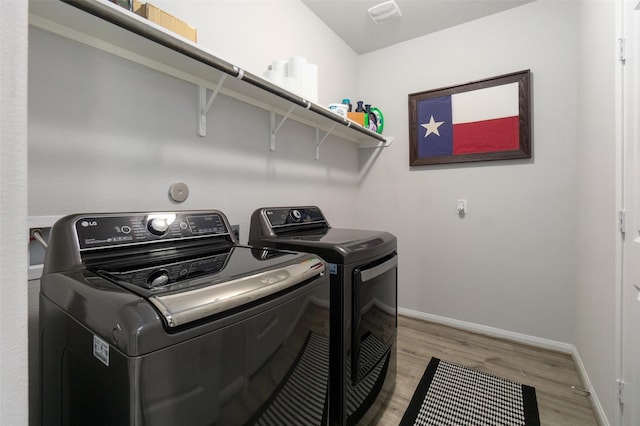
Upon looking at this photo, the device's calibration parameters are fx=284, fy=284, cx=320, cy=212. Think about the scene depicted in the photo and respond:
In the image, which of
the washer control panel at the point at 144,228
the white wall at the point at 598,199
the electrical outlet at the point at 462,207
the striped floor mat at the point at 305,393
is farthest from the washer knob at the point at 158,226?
the electrical outlet at the point at 462,207

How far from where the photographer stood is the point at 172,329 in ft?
1.87

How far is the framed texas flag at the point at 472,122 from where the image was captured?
89.8 inches

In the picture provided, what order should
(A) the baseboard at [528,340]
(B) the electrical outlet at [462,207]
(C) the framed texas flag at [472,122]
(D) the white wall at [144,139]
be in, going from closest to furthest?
(D) the white wall at [144,139]
(A) the baseboard at [528,340]
(C) the framed texas flag at [472,122]
(B) the electrical outlet at [462,207]

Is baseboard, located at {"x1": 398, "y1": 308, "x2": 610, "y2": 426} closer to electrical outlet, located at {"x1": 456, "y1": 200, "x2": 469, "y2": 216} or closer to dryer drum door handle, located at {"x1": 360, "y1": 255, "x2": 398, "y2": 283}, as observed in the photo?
electrical outlet, located at {"x1": 456, "y1": 200, "x2": 469, "y2": 216}

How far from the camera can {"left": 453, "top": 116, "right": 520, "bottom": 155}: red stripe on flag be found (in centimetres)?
231

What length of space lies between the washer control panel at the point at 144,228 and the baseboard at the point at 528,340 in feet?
7.03

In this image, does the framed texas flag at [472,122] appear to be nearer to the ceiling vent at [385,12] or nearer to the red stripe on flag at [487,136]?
the red stripe on flag at [487,136]

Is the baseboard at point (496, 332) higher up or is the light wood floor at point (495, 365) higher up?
the baseboard at point (496, 332)

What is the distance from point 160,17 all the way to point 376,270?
1.38 metres

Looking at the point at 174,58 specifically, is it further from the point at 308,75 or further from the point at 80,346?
the point at 80,346

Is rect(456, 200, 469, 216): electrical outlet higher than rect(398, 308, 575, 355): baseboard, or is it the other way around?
rect(456, 200, 469, 216): electrical outlet

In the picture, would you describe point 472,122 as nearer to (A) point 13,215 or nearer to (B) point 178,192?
(B) point 178,192

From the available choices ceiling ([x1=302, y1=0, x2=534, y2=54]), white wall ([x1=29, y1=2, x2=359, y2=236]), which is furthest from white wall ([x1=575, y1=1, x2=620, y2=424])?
white wall ([x1=29, y1=2, x2=359, y2=236])

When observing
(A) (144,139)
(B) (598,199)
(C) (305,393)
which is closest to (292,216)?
(A) (144,139)
